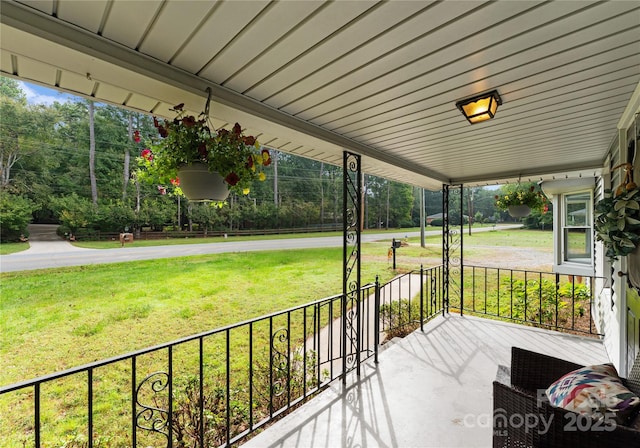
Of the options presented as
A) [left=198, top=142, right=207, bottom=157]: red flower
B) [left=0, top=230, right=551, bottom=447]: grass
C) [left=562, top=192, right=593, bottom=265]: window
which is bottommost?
[left=0, top=230, right=551, bottom=447]: grass

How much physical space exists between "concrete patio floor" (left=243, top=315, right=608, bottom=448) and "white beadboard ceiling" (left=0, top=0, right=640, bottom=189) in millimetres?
2056

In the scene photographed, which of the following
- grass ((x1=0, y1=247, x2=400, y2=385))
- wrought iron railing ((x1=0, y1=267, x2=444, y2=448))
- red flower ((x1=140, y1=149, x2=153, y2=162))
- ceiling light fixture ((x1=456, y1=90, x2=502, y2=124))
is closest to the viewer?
red flower ((x1=140, y1=149, x2=153, y2=162))

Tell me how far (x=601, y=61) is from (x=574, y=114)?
2.40 feet

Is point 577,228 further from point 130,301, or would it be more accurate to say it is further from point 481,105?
point 130,301

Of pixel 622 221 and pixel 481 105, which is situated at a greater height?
pixel 481 105

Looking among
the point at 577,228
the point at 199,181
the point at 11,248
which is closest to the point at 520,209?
the point at 577,228

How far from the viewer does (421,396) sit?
221 centimetres

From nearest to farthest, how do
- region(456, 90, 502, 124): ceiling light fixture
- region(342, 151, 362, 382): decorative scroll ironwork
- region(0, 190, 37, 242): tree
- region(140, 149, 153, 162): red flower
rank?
1. region(140, 149, 153, 162): red flower
2. region(456, 90, 502, 124): ceiling light fixture
3. region(342, 151, 362, 382): decorative scroll ironwork
4. region(0, 190, 37, 242): tree

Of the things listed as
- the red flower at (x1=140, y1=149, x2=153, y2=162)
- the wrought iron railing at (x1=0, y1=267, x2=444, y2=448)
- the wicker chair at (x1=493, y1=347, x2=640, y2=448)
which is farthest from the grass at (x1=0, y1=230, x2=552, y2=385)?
the wicker chair at (x1=493, y1=347, x2=640, y2=448)

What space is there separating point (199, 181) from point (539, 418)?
5.76 feet

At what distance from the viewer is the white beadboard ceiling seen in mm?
891

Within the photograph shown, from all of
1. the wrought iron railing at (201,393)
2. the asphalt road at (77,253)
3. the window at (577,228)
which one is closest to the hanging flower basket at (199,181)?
the wrought iron railing at (201,393)

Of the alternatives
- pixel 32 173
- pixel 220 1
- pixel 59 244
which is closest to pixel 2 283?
pixel 59 244

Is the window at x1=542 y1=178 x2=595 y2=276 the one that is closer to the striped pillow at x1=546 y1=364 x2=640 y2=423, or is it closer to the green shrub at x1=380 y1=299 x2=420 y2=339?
the green shrub at x1=380 y1=299 x2=420 y2=339
